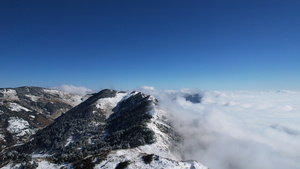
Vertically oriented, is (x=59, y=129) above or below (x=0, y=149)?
above

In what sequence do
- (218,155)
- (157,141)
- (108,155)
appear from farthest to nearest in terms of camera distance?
(218,155) < (157,141) < (108,155)

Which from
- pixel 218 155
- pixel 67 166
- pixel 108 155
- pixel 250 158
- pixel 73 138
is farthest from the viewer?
pixel 250 158

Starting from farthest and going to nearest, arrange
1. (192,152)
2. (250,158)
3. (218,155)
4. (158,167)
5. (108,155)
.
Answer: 1. (250,158)
2. (218,155)
3. (192,152)
4. (108,155)
5. (158,167)

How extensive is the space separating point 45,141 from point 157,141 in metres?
140

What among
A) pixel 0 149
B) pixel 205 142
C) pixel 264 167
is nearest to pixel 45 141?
pixel 0 149

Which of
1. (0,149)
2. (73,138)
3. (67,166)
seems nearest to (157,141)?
(67,166)

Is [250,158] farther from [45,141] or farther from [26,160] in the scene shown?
[45,141]

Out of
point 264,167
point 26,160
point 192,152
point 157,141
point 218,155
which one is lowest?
point 264,167

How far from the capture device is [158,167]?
4862 cm

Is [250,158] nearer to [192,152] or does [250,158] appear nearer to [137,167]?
[192,152]

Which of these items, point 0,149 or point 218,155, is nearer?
point 218,155

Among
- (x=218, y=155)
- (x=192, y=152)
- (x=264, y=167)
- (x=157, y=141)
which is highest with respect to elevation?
(x=157, y=141)

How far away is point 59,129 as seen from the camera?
18500 centimetres

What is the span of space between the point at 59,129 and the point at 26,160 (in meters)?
153
